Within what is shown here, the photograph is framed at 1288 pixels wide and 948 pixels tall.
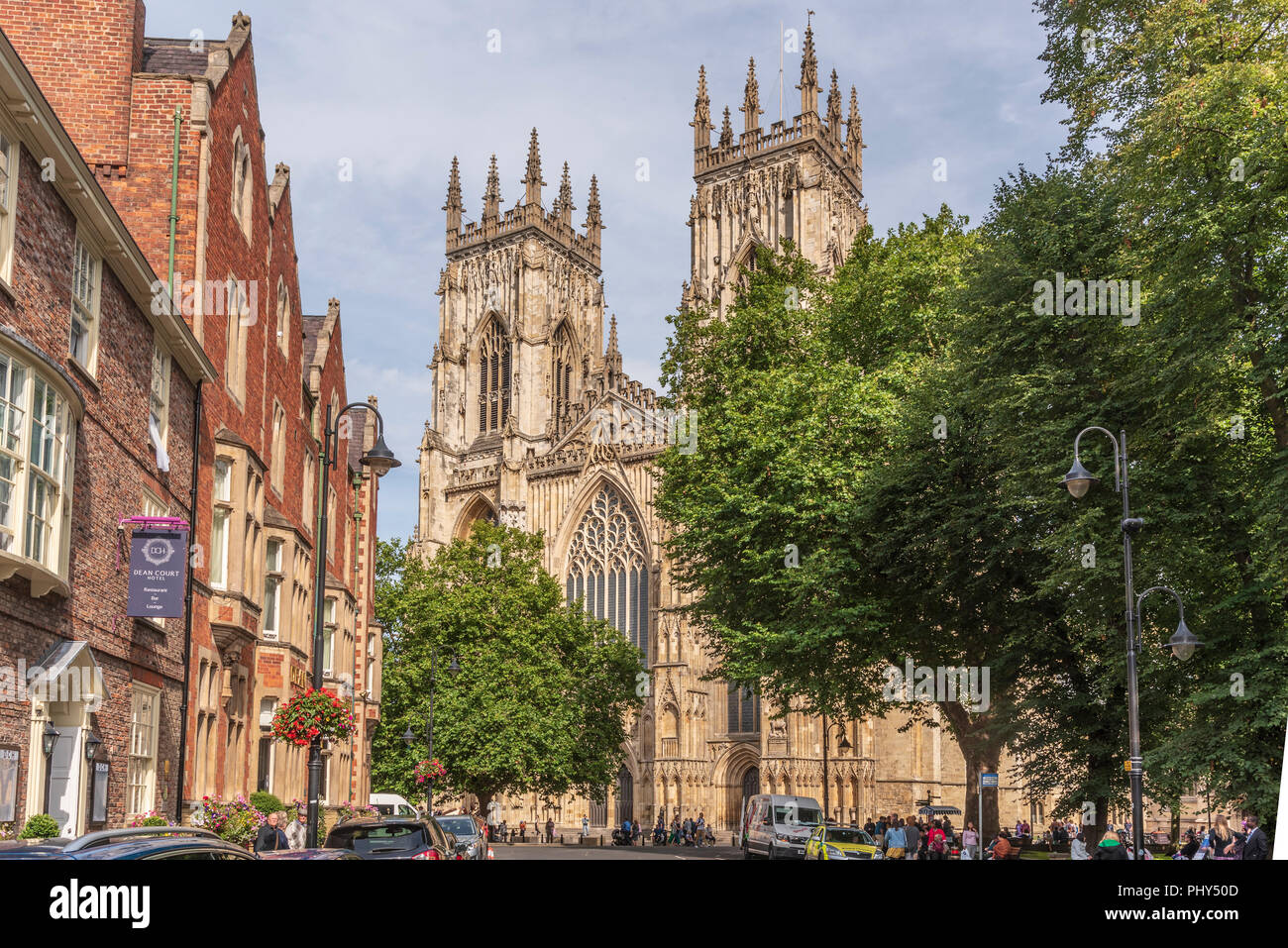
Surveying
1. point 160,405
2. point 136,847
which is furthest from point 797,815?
point 136,847

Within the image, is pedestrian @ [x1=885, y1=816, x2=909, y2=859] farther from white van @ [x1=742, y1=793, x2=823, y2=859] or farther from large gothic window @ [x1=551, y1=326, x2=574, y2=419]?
large gothic window @ [x1=551, y1=326, x2=574, y2=419]

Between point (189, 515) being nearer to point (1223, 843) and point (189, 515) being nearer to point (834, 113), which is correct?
point (1223, 843)

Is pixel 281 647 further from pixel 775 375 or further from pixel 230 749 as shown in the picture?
pixel 775 375

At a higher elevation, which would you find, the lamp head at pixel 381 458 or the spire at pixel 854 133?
the spire at pixel 854 133

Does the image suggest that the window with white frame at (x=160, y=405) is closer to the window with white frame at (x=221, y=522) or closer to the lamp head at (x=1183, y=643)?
the window with white frame at (x=221, y=522)

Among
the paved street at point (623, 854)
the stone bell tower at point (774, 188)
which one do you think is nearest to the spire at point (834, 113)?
the stone bell tower at point (774, 188)

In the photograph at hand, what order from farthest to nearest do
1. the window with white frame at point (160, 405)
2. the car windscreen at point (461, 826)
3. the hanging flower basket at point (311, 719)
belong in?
1. the car windscreen at point (461, 826)
2. the hanging flower basket at point (311, 719)
3. the window with white frame at point (160, 405)

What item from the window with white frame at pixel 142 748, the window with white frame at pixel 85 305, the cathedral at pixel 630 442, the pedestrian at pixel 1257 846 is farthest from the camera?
the cathedral at pixel 630 442

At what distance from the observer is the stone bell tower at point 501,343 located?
79.3 meters

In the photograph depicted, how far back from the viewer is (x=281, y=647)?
2494 cm

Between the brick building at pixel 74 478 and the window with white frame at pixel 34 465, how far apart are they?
2cm

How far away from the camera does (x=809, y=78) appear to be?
75312 millimetres

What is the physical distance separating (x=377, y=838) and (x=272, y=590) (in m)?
11.0

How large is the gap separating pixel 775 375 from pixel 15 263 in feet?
77.2
